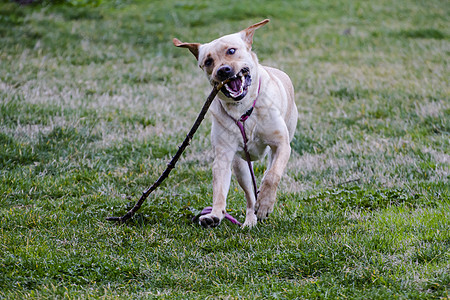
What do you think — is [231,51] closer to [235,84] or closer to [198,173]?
[235,84]

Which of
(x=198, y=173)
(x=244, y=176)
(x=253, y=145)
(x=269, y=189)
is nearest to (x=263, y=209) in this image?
(x=269, y=189)

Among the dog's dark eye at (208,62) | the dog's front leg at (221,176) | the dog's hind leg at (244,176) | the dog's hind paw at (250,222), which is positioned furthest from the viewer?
the dog's hind leg at (244,176)

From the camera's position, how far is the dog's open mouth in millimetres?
4824

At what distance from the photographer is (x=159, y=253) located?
187 inches

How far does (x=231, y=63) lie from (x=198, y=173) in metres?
2.43

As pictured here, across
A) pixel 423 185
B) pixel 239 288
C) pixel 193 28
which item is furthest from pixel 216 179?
pixel 193 28

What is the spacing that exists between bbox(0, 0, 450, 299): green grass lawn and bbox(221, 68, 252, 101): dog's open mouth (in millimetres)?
1291

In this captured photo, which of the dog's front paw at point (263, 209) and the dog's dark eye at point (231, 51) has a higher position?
the dog's dark eye at point (231, 51)

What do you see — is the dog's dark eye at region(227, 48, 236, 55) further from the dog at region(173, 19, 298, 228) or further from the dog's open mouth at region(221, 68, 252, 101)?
the dog's open mouth at region(221, 68, 252, 101)

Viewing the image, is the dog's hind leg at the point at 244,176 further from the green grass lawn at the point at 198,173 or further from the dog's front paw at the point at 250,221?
the green grass lawn at the point at 198,173

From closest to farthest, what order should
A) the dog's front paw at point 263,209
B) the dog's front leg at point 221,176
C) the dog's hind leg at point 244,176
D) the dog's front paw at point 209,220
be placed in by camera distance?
the dog's front paw at point 263,209, the dog's front paw at point 209,220, the dog's front leg at point 221,176, the dog's hind leg at point 244,176

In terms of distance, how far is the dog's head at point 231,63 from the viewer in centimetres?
485

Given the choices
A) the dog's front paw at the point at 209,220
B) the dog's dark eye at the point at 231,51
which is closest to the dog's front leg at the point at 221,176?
the dog's front paw at the point at 209,220

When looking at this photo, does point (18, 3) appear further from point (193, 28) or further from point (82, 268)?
point (82, 268)
